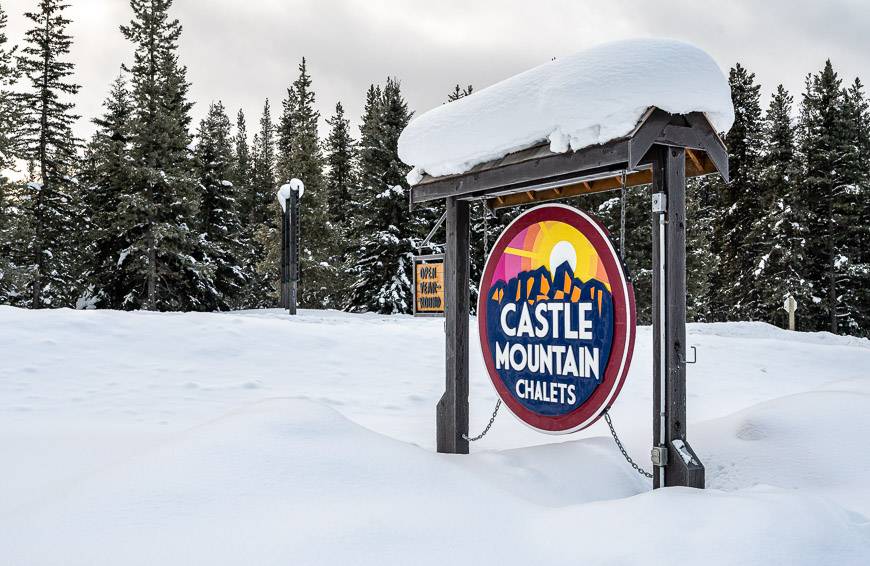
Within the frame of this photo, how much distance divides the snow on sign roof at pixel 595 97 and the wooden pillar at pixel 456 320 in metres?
0.62

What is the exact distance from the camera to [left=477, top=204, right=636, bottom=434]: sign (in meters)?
3.63

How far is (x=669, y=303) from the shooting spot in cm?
344

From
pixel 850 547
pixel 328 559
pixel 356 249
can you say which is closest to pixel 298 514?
pixel 328 559

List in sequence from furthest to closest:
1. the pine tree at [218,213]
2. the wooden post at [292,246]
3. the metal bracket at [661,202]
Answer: the pine tree at [218,213], the wooden post at [292,246], the metal bracket at [661,202]

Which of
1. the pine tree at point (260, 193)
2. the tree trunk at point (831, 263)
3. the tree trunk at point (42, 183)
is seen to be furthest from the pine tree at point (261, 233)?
the tree trunk at point (831, 263)

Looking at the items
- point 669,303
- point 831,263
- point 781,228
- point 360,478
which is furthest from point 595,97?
point 831,263

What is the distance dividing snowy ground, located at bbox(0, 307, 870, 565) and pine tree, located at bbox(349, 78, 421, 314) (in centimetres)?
1740

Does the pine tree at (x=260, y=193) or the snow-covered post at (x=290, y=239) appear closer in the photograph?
the snow-covered post at (x=290, y=239)

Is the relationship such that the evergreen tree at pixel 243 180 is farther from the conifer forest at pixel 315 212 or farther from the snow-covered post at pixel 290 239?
the snow-covered post at pixel 290 239

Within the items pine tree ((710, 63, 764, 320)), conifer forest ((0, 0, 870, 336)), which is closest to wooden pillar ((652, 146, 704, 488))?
conifer forest ((0, 0, 870, 336))

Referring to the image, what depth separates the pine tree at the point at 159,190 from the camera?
25.0 meters

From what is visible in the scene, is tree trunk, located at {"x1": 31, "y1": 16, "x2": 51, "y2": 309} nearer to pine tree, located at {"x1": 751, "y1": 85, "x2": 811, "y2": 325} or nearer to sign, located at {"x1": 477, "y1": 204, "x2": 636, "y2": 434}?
sign, located at {"x1": 477, "y1": 204, "x2": 636, "y2": 434}

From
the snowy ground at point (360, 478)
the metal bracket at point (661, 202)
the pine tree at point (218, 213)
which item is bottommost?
the snowy ground at point (360, 478)

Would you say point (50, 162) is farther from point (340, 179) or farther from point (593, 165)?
point (593, 165)
